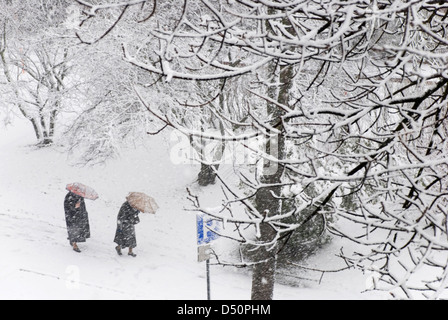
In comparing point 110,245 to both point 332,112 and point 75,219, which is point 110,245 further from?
point 332,112

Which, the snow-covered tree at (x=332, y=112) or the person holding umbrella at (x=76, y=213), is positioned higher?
the snow-covered tree at (x=332, y=112)

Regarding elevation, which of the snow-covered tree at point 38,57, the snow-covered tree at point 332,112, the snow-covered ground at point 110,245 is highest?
the snow-covered tree at point 38,57

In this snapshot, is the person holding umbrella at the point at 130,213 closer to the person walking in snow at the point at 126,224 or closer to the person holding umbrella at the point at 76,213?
the person walking in snow at the point at 126,224

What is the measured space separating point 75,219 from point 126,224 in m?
1.13

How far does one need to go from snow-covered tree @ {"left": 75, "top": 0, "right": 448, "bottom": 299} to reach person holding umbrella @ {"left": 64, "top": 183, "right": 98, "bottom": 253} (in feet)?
10.8

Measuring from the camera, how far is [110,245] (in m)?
10.1

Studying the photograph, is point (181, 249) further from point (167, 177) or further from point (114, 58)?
point (114, 58)

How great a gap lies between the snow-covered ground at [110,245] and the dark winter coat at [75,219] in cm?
41

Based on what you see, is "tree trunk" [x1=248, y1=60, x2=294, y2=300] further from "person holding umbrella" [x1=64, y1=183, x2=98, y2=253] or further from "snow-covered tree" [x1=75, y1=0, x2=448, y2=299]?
"person holding umbrella" [x1=64, y1=183, x2=98, y2=253]

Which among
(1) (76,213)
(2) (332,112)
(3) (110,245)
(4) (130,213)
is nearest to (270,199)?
(2) (332,112)

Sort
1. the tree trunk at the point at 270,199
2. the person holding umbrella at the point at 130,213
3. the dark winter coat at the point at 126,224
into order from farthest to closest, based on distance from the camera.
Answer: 1. the dark winter coat at the point at 126,224
2. the person holding umbrella at the point at 130,213
3. the tree trunk at the point at 270,199

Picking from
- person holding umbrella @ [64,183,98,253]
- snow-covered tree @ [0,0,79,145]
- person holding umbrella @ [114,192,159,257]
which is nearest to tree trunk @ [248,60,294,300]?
person holding umbrella @ [114,192,159,257]

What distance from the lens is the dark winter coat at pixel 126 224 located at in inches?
350

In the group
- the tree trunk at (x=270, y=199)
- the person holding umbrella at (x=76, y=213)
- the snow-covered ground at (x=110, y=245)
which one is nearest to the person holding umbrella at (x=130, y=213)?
the snow-covered ground at (x=110, y=245)
